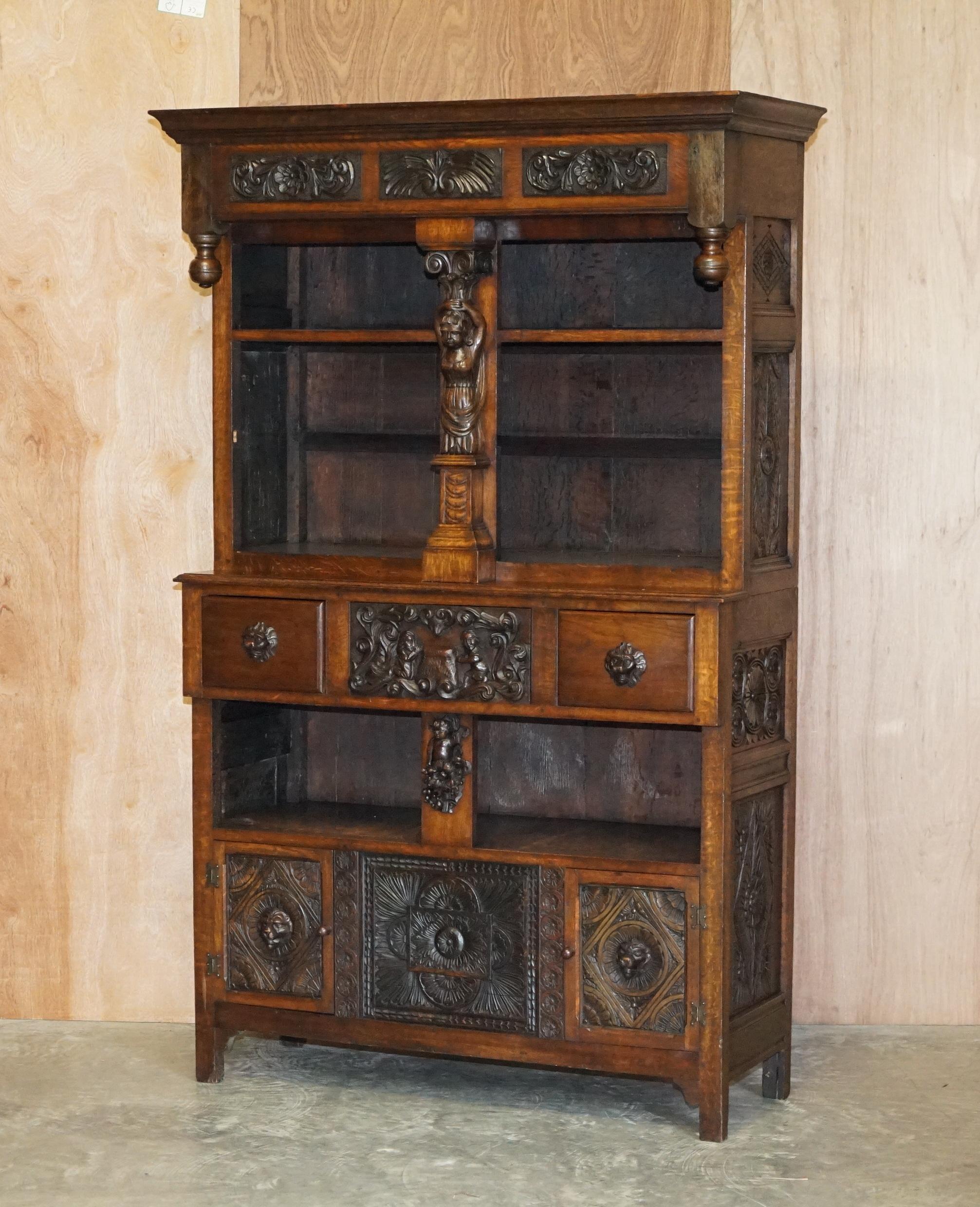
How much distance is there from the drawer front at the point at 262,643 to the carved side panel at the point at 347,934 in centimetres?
43

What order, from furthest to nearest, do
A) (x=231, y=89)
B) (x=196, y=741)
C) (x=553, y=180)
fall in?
1. (x=231, y=89)
2. (x=196, y=741)
3. (x=553, y=180)

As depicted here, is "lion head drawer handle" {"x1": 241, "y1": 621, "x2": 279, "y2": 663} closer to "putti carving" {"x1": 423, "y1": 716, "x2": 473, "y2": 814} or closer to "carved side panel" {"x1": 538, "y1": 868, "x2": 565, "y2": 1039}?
"putti carving" {"x1": 423, "y1": 716, "x2": 473, "y2": 814}

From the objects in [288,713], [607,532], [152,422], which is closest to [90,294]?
[152,422]

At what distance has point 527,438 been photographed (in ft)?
13.9

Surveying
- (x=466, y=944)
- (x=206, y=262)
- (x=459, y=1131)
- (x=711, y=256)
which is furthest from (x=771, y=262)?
(x=459, y=1131)

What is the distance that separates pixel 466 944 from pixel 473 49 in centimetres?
222

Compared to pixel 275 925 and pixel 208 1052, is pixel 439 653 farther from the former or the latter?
pixel 208 1052

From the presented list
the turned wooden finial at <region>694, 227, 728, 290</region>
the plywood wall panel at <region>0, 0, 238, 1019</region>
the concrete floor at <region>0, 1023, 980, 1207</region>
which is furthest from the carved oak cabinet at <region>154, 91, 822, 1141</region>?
the plywood wall panel at <region>0, 0, 238, 1019</region>

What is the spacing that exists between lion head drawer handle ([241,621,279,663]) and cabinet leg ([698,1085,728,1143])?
1388mm

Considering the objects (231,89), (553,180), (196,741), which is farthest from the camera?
(231,89)

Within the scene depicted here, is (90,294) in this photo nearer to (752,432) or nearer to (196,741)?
(196,741)

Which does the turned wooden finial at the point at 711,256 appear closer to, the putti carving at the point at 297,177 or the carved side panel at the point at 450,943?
the putti carving at the point at 297,177

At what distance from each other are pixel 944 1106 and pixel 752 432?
1.59 m

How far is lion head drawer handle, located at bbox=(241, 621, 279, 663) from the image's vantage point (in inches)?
161
